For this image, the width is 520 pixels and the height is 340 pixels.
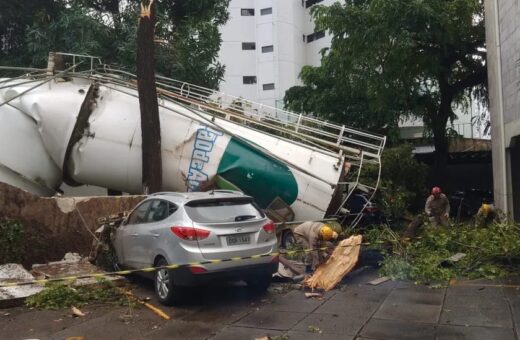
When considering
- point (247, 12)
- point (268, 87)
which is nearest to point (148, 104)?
point (268, 87)

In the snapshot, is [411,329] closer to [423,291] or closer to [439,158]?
[423,291]

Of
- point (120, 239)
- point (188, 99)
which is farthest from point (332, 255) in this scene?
point (188, 99)

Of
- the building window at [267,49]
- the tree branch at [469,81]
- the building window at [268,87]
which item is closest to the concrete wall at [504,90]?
the tree branch at [469,81]

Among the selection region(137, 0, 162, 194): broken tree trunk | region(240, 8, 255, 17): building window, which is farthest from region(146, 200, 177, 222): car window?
region(240, 8, 255, 17): building window

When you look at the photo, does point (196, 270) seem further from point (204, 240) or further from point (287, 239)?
point (287, 239)

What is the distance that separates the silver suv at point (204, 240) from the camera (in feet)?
23.2

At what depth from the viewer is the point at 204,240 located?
7.12 metres

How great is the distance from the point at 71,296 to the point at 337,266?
3977 millimetres

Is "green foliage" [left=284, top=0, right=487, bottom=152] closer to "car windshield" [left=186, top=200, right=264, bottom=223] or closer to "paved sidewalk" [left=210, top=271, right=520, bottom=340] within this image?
"paved sidewalk" [left=210, top=271, right=520, bottom=340]

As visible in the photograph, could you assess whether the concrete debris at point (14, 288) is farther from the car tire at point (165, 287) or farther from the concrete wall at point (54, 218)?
the car tire at point (165, 287)

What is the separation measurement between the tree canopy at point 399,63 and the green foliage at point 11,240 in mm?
12417

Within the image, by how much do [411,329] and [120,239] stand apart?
500 centimetres

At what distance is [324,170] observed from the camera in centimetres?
1288

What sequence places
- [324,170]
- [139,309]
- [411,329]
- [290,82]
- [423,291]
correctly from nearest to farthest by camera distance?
1. [411,329]
2. [139,309]
3. [423,291]
4. [324,170]
5. [290,82]
